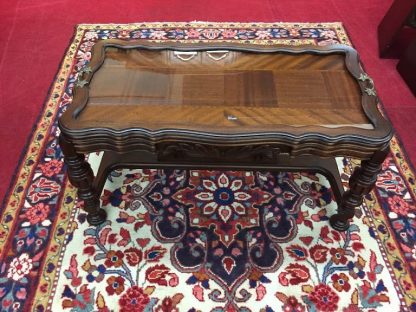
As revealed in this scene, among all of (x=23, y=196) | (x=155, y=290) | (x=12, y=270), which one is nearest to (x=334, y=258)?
(x=155, y=290)

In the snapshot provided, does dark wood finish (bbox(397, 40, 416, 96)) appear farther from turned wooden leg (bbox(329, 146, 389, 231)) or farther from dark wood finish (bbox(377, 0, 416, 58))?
turned wooden leg (bbox(329, 146, 389, 231))

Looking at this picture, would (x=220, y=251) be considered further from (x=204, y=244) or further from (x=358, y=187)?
(x=358, y=187)

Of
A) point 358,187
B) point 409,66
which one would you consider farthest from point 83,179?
point 409,66

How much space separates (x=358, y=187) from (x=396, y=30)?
1512 mm

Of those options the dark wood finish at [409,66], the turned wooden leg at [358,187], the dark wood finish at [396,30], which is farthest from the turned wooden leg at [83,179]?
the dark wood finish at [396,30]

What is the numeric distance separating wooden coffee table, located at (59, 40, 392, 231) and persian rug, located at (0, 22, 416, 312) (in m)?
0.15

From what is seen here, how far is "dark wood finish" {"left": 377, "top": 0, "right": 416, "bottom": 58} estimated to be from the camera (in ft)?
7.57

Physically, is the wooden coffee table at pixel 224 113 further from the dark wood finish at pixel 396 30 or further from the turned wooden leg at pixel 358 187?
the dark wood finish at pixel 396 30

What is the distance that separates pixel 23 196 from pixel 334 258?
143cm

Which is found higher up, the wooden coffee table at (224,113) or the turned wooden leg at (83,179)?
the wooden coffee table at (224,113)

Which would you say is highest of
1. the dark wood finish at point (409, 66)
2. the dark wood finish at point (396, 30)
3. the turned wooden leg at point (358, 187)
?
the dark wood finish at point (396, 30)

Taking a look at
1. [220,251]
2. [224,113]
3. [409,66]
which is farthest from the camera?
[409,66]

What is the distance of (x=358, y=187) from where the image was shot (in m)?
1.39

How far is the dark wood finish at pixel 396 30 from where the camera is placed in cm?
231
